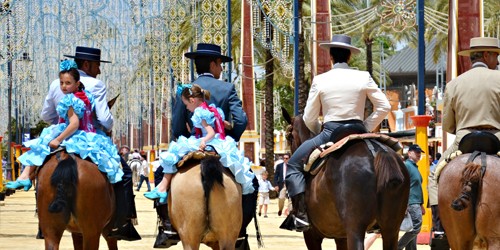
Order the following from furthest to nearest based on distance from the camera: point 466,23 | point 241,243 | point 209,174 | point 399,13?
1. point 399,13
2. point 466,23
3. point 241,243
4. point 209,174

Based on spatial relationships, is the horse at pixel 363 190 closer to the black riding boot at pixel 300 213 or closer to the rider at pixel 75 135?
the black riding boot at pixel 300 213

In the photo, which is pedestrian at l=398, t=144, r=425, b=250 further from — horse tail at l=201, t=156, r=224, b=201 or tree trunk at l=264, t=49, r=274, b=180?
tree trunk at l=264, t=49, r=274, b=180

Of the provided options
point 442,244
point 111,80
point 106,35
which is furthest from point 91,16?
point 442,244

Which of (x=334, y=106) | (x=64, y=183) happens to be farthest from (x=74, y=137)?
(x=334, y=106)

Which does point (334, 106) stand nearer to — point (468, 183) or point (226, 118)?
point (226, 118)

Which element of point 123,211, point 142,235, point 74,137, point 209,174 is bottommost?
point 142,235

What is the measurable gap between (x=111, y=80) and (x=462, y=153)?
57857 mm

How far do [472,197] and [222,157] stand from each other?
248 cm

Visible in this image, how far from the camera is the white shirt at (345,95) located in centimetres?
1292

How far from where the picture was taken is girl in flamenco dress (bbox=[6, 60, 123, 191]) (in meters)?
13.1

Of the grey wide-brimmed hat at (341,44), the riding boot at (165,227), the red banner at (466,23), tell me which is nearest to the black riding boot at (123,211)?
the riding boot at (165,227)

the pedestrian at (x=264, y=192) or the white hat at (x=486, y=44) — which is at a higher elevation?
the white hat at (x=486, y=44)

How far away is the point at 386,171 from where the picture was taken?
11.9 metres

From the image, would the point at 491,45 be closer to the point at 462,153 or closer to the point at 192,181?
the point at 462,153
